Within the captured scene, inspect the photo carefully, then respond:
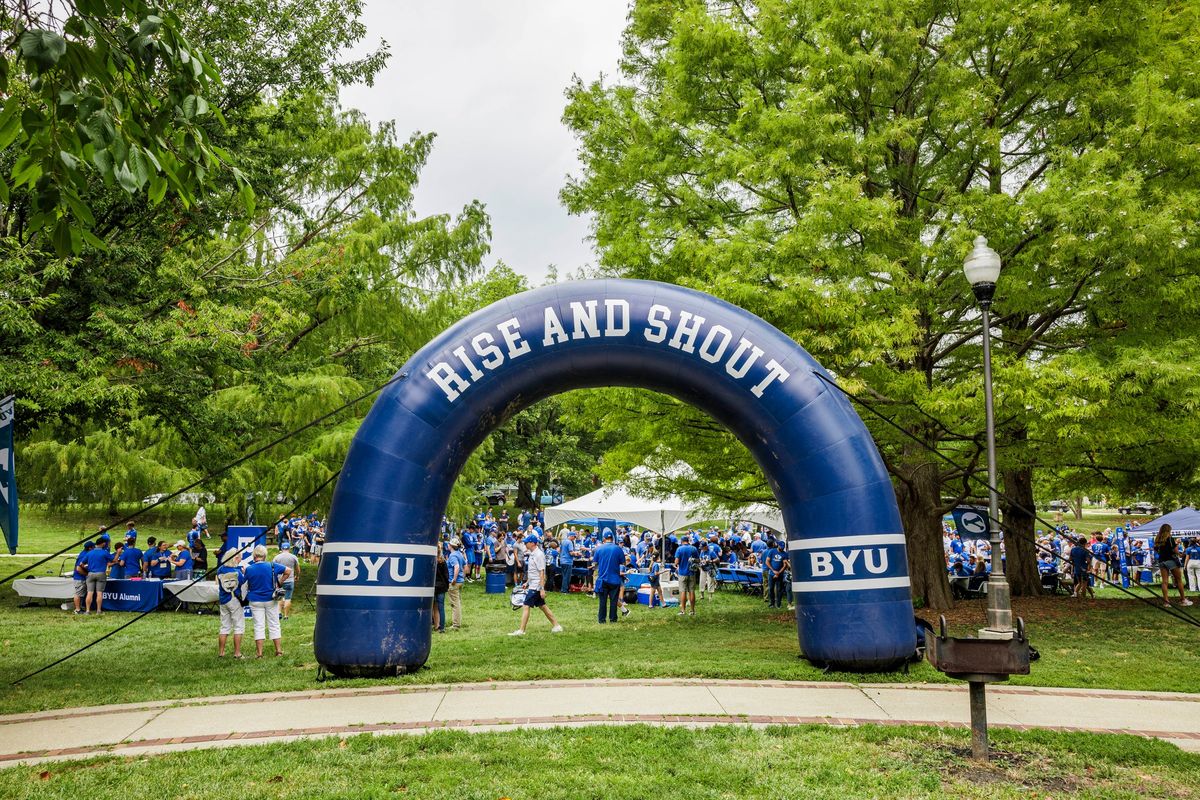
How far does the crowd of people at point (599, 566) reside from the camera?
1449 centimetres

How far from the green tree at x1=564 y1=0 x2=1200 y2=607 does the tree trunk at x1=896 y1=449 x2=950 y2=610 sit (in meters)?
0.05

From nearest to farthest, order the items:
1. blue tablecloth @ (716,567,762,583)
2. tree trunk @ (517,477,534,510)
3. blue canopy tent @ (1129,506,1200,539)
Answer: blue tablecloth @ (716,567,762,583) < blue canopy tent @ (1129,506,1200,539) < tree trunk @ (517,477,534,510)

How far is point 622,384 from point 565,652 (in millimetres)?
3973

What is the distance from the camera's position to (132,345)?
11703 mm

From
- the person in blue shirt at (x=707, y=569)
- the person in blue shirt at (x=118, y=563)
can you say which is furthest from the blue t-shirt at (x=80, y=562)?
the person in blue shirt at (x=707, y=569)

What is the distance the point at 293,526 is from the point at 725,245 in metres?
27.9

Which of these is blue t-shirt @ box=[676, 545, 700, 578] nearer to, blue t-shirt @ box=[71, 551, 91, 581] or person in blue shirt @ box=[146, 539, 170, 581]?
person in blue shirt @ box=[146, 539, 170, 581]

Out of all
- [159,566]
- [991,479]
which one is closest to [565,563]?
[159,566]

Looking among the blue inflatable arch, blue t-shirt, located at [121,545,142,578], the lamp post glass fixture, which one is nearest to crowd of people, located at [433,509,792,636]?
the blue inflatable arch

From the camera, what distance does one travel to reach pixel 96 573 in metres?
16.7

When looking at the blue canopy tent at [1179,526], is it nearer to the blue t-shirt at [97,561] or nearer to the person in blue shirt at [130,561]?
the person in blue shirt at [130,561]

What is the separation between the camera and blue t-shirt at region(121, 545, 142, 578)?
59.8 ft

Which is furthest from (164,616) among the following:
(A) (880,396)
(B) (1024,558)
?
(B) (1024,558)

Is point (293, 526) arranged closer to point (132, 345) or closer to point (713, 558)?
point (713, 558)
